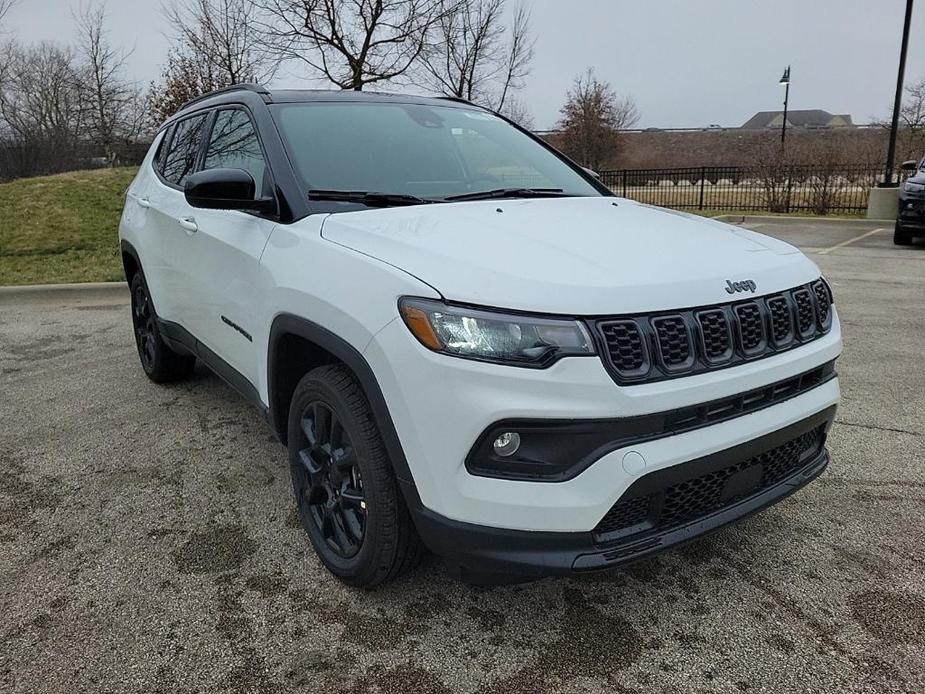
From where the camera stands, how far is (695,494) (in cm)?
204

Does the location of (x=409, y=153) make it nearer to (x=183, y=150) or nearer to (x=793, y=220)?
(x=183, y=150)

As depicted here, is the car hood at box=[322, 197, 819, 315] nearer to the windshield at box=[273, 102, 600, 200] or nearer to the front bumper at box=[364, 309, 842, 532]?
the front bumper at box=[364, 309, 842, 532]

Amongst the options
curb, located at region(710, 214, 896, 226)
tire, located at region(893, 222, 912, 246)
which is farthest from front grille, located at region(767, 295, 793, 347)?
curb, located at region(710, 214, 896, 226)

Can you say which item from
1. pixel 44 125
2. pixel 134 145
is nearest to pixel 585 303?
pixel 134 145

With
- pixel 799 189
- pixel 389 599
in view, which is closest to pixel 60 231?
pixel 389 599

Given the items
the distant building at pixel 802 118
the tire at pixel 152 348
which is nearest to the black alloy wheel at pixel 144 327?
the tire at pixel 152 348

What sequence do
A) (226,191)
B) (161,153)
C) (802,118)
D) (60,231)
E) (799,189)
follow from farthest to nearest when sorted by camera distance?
(802,118)
(799,189)
(60,231)
(161,153)
(226,191)

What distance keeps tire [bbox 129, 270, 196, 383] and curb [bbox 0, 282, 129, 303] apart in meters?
3.47

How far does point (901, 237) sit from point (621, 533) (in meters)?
11.8

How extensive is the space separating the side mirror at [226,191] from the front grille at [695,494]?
169 cm

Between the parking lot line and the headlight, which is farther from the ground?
the headlight

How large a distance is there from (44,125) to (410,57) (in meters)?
20.5

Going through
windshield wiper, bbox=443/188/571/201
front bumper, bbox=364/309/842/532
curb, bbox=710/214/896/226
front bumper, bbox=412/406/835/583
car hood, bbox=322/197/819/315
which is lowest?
curb, bbox=710/214/896/226

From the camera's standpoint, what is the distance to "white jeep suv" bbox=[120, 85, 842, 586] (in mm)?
1816
